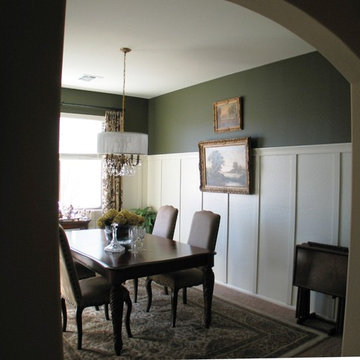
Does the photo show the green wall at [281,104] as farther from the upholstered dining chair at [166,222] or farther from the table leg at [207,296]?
the table leg at [207,296]

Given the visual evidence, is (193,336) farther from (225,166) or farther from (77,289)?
(225,166)

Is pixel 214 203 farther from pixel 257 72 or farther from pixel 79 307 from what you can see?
pixel 79 307

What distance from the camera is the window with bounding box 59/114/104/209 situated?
5.58m

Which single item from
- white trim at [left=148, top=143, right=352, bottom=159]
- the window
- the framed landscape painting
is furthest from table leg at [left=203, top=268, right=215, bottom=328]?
the window

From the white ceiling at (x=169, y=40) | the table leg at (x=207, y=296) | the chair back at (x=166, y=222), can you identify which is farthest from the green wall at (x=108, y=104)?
the table leg at (x=207, y=296)

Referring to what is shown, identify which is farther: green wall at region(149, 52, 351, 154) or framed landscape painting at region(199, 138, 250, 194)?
framed landscape painting at region(199, 138, 250, 194)

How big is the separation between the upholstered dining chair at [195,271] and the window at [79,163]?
239cm

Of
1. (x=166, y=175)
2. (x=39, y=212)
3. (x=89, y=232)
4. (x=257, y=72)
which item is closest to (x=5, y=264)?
(x=39, y=212)

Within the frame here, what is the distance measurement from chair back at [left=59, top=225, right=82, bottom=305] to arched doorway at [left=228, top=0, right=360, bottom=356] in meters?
1.93

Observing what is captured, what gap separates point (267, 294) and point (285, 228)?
813 mm

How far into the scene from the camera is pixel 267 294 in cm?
425

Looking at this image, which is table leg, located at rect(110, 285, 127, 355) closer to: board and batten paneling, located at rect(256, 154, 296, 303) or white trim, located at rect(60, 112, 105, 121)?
board and batten paneling, located at rect(256, 154, 296, 303)

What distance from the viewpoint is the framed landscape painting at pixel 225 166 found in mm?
4449

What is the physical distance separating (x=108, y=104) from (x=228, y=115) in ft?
6.96
